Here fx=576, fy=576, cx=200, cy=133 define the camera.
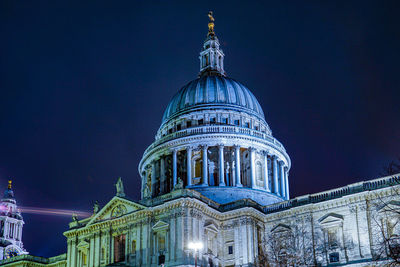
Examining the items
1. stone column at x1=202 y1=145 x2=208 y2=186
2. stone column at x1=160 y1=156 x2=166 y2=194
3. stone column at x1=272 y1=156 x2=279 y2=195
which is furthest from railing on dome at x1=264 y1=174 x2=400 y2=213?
stone column at x1=160 y1=156 x2=166 y2=194

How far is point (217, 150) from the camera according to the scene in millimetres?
79375

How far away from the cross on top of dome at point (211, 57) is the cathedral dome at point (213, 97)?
3.45m

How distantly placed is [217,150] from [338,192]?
2214 centimetres

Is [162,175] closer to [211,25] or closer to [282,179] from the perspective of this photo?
[282,179]

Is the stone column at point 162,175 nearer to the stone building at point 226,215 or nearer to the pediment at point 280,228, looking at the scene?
the stone building at point 226,215

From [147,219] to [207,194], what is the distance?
1369cm

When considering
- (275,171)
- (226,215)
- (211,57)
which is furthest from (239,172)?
(211,57)

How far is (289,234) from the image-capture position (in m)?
62.8

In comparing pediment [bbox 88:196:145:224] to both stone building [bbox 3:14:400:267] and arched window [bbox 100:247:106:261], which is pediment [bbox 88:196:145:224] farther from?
arched window [bbox 100:247:106:261]

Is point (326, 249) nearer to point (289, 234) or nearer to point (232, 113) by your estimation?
point (289, 234)

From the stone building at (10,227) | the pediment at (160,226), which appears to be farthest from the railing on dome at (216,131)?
the stone building at (10,227)

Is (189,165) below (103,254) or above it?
above

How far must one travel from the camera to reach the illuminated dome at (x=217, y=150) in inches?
3007

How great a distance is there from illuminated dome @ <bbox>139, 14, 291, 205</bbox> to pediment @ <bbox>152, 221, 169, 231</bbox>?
1116 centimetres
